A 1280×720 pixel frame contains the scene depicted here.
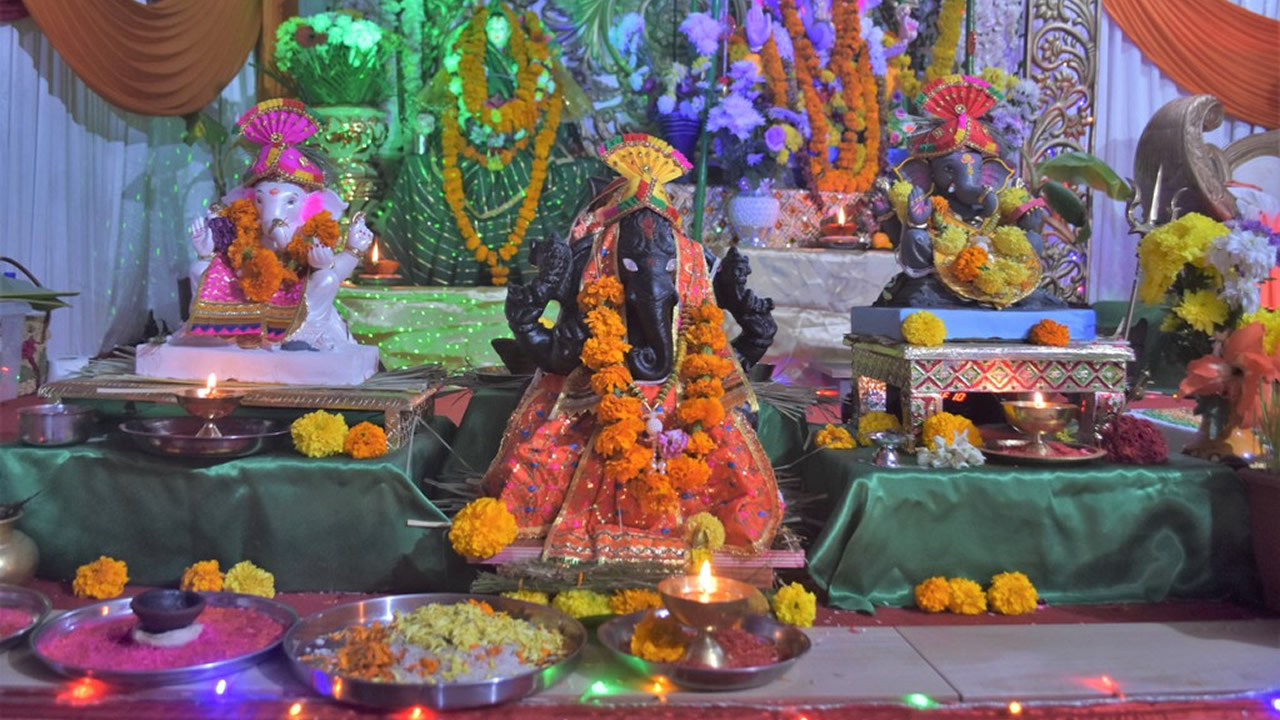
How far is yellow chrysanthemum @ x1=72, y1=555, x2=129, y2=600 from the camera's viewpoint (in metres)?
3.10

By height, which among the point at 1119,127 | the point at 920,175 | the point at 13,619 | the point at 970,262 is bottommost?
the point at 13,619

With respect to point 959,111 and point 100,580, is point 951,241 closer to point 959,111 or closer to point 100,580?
point 959,111

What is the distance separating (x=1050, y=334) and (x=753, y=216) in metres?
3.68

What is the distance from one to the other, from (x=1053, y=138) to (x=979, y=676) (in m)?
6.95

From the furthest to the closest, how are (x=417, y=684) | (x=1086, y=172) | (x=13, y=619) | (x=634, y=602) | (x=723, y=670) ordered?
(x=1086, y=172) → (x=634, y=602) → (x=13, y=619) → (x=723, y=670) → (x=417, y=684)

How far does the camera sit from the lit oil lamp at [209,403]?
329 centimetres

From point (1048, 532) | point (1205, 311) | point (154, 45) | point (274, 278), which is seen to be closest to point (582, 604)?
point (1048, 532)

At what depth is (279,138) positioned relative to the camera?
12.9 ft

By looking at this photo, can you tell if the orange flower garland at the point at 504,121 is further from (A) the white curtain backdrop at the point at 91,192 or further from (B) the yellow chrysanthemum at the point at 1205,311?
(B) the yellow chrysanthemum at the point at 1205,311

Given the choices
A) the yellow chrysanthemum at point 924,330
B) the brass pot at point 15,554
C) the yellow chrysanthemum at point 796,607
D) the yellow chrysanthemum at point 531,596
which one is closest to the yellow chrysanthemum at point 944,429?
the yellow chrysanthemum at point 924,330

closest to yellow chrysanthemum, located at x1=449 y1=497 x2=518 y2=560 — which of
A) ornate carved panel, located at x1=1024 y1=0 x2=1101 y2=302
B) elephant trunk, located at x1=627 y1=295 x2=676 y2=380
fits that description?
elephant trunk, located at x1=627 y1=295 x2=676 y2=380

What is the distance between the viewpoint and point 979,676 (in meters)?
2.57

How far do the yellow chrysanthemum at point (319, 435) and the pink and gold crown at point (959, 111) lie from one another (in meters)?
2.33

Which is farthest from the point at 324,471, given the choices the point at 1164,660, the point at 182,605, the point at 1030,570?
the point at 1164,660
